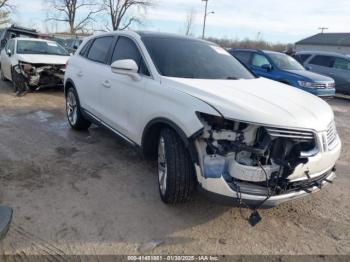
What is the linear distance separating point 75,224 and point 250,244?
1.63 meters

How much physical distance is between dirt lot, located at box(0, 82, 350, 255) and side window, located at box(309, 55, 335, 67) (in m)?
9.68

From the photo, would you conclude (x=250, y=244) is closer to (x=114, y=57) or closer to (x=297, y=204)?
(x=297, y=204)

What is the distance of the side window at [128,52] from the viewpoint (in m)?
3.88

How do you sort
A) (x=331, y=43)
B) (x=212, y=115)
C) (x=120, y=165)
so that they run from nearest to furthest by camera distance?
1. (x=212, y=115)
2. (x=120, y=165)
3. (x=331, y=43)

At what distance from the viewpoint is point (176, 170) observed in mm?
3061

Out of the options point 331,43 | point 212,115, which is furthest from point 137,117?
point 331,43

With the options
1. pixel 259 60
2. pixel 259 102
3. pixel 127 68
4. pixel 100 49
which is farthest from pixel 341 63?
pixel 127 68

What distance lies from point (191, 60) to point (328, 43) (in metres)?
57.0

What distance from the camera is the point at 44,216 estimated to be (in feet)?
10.5

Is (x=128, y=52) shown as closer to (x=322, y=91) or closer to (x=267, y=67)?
(x=267, y=67)

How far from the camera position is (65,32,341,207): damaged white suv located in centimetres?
277

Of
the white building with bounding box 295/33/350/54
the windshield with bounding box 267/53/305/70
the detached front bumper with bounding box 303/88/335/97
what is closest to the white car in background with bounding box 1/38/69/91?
the windshield with bounding box 267/53/305/70

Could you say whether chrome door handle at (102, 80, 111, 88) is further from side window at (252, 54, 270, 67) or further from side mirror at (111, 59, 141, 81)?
side window at (252, 54, 270, 67)

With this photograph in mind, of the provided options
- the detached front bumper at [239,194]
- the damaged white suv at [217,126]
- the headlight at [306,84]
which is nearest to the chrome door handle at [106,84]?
the damaged white suv at [217,126]
